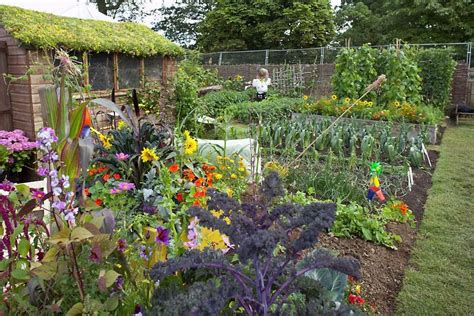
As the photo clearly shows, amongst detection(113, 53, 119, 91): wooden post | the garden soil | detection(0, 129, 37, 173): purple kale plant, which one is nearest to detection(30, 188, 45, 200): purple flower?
the garden soil

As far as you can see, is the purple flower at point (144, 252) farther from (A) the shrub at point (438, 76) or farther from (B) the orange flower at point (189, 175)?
(A) the shrub at point (438, 76)

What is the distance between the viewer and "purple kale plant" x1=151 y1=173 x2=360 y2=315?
0.98 m

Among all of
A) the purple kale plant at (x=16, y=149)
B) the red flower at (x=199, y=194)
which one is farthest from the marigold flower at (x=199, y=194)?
the purple kale plant at (x=16, y=149)

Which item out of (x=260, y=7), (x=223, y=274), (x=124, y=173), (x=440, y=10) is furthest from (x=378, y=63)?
(x=260, y=7)

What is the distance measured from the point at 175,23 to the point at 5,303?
32303 mm

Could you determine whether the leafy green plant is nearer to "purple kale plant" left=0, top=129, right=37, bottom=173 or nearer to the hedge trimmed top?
"purple kale plant" left=0, top=129, right=37, bottom=173

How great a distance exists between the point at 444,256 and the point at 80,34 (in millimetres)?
5359

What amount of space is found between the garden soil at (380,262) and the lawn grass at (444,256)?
54 millimetres

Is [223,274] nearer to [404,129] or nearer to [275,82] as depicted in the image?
[404,129]

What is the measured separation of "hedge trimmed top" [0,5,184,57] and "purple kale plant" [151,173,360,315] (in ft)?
16.0

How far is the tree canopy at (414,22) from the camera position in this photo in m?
17.5

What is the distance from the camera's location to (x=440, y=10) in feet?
56.7

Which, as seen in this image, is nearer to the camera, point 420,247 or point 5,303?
point 5,303

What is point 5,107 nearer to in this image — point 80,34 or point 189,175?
point 80,34
